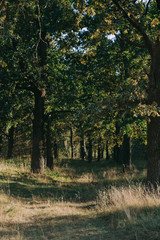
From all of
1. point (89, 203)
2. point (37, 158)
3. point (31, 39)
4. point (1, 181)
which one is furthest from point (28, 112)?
point (89, 203)

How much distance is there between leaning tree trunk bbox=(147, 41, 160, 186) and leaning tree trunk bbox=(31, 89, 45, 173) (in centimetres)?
766

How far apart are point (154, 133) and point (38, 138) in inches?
315

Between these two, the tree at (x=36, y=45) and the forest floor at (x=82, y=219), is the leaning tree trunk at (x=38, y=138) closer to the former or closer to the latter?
the tree at (x=36, y=45)

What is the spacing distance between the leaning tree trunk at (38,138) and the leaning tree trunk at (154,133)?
766cm

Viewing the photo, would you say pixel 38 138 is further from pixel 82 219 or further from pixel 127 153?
pixel 82 219

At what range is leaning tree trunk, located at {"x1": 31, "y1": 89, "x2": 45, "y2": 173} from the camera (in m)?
14.5

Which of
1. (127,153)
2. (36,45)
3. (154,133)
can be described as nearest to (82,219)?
(154,133)

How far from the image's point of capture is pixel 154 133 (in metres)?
8.84

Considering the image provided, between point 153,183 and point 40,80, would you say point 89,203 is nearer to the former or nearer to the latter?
point 153,183

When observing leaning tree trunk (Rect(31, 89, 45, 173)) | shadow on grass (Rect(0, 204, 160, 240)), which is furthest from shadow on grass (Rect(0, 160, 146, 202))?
shadow on grass (Rect(0, 204, 160, 240))

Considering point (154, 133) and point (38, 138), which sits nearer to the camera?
point (154, 133)

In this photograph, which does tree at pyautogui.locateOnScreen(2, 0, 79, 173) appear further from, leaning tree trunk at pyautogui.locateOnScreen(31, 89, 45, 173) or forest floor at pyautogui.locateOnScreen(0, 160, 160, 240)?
forest floor at pyautogui.locateOnScreen(0, 160, 160, 240)

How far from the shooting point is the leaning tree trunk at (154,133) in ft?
28.7

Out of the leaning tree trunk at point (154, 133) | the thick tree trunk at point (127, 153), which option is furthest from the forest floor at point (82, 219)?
the thick tree trunk at point (127, 153)
